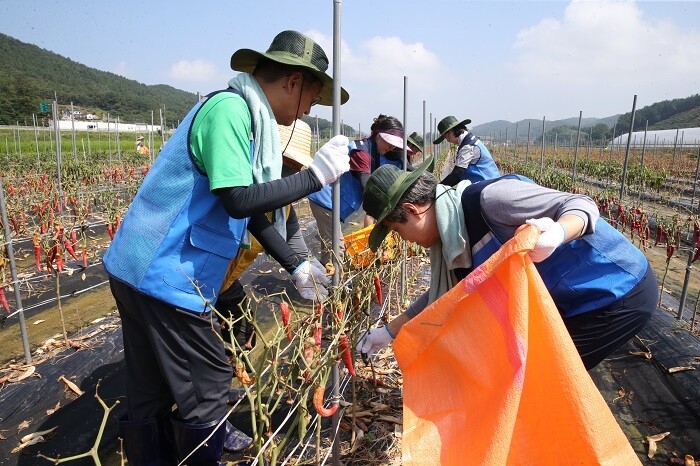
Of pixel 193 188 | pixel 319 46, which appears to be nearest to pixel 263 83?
pixel 319 46

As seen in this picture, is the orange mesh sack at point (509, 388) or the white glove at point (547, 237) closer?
the orange mesh sack at point (509, 388)

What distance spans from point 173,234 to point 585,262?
5.15ft

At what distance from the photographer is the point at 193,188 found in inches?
62.4

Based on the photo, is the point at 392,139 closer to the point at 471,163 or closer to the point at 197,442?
the point at 471,163

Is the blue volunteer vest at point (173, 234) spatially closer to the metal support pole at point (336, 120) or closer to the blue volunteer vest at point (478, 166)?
the metal support pole at point (336, 120)

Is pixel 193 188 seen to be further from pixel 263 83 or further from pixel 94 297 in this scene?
pixel 94 297

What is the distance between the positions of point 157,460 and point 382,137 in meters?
3.01

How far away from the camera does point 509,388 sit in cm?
134

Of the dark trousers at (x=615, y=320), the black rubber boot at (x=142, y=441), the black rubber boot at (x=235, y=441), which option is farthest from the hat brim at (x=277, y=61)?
the black rubber boot at (x=235, y=441)

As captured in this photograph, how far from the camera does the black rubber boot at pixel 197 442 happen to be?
1.73 metres

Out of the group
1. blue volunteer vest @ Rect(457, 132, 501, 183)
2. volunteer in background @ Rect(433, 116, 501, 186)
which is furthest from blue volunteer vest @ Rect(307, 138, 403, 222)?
blue volunteer vest @ Rect(457, 132, 501, 183)

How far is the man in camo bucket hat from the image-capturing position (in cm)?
157

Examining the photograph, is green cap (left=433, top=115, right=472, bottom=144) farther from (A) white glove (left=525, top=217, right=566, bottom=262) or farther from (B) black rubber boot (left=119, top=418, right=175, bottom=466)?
(B) black rubber boot (left=119, top=418, right=175, bottom=466)

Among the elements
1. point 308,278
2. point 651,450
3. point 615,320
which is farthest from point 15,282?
point 651,450
